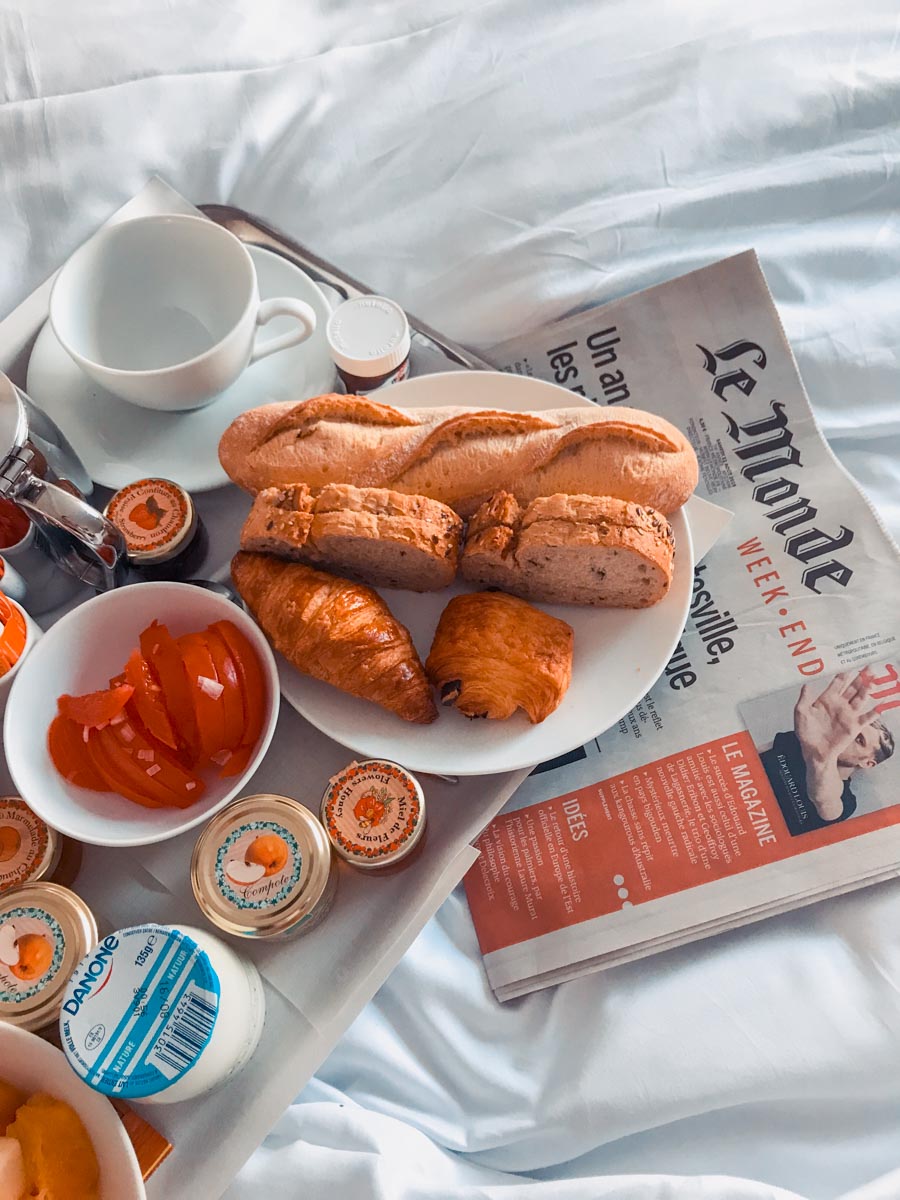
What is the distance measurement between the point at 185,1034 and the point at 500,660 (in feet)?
1.49

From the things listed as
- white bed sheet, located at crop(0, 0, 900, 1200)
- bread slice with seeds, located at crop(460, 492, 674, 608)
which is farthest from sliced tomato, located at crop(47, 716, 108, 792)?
white bed sheet, located at crop(0, 0, 900, 1200)

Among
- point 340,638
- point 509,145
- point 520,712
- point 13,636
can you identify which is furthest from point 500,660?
point 509,145

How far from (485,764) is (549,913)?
8.6 inches

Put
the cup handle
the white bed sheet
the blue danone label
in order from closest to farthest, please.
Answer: the blue danone label
the cup handle
the white bed sheet

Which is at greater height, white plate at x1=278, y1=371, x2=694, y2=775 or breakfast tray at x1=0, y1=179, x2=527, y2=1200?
white plate at x1=278, y1=371, x2=694, y2=775

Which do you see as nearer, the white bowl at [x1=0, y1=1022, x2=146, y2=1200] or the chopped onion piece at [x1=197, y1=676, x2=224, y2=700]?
the white bowl at [x1=0, y1=1022, x2=146, y2=1200]

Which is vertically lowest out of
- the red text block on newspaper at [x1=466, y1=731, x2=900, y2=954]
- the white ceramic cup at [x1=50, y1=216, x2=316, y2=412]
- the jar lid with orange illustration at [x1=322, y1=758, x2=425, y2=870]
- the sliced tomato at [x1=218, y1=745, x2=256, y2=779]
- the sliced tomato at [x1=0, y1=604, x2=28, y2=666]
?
the red text block on newspaper at [x1=466, y1=731, x2=900, y2=954]

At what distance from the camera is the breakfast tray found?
861mm

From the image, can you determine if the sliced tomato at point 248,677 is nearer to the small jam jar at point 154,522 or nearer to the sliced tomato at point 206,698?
the sliced tomato at point 206,698

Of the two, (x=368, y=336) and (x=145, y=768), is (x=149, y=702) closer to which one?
(x=145, y=768)

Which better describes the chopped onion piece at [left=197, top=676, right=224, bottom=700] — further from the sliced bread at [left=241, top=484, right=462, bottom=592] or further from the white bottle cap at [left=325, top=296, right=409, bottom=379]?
the white bottle cap at [left=325, top=296, right=409, bottom=379]

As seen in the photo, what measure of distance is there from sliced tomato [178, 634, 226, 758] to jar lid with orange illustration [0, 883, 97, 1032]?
191 millimetres

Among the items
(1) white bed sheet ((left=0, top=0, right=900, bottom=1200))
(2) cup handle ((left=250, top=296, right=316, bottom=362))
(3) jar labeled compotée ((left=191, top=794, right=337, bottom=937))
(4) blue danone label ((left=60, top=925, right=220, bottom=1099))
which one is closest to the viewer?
(4) blue danone label ((left=60, top=925, right=220, bottom=1099))

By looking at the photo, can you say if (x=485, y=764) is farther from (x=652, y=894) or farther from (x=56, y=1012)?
(x=56, y=1012)
